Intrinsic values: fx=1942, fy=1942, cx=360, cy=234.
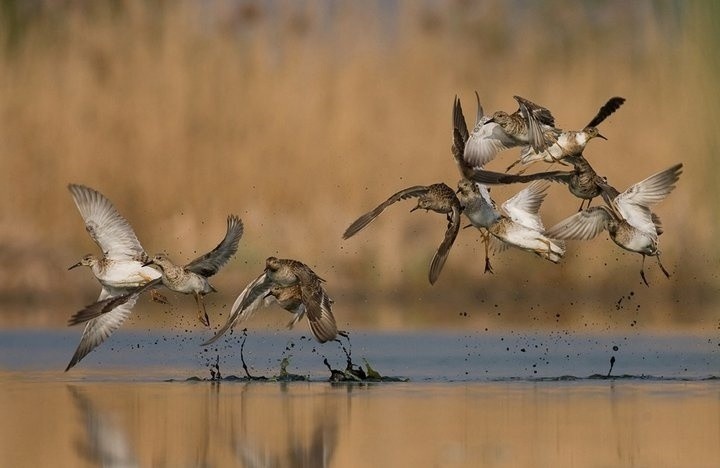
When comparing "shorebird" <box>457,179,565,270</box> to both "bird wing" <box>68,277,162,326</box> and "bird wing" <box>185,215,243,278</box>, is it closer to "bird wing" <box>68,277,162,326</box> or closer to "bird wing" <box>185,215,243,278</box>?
"bird wing" <box>185,215,243,278</box>

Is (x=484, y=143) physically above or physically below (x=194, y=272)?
above

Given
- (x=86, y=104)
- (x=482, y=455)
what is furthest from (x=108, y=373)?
(x=86, y=104)

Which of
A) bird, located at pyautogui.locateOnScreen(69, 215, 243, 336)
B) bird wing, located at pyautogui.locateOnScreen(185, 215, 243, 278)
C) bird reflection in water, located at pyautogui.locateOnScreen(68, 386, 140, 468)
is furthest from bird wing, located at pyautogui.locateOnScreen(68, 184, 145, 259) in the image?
bird reflection in water, located at pyautogui.locateOnScreen(68, 386, 140, 468)

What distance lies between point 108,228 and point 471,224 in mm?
4011

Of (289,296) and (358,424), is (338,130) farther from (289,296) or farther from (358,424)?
(358,424)

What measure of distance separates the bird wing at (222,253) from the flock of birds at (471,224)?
11 millimetres

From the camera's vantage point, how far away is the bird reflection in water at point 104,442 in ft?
51.4

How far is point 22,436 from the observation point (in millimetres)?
16875

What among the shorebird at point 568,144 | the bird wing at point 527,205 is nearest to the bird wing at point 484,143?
the shorebird at point 568,144

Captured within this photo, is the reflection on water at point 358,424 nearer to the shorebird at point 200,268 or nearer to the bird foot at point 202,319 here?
the bird foot at point 202,319

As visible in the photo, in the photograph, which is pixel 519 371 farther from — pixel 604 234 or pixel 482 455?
pixel 604 234

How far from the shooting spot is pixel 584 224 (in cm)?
2047

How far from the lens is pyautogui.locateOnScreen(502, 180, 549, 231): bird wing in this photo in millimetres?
21141

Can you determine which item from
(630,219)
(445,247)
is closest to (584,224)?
(630,219)
